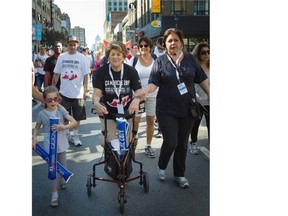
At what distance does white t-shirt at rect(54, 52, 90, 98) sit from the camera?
17.2ft

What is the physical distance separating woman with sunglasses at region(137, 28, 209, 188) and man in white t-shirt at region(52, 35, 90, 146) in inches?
72.6

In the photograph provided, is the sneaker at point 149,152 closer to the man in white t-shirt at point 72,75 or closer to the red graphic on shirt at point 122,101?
the man in white t-shirt at point 72,75

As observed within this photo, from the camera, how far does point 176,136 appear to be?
3.78m

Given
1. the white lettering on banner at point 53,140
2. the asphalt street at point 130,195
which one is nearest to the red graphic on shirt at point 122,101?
the white lettering on banner at point 53,140

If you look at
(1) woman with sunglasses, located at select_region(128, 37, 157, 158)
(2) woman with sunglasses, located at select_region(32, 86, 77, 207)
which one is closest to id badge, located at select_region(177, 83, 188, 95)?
(2) woman with sunglasses, located at select_region(32, 86, 77, 207)

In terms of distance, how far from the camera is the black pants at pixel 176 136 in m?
3.75

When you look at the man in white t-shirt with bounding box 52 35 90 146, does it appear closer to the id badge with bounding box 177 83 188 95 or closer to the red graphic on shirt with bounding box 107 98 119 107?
the red graphic on shirt with bounding box 107 98 119 107

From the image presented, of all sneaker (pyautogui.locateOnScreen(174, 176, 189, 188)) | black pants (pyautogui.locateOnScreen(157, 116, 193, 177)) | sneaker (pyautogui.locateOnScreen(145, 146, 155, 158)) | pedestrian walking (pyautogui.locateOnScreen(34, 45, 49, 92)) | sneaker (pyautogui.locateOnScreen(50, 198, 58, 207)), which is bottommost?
sneaker (pyautogui.locateOnScreen(50, 198, 58, 207))

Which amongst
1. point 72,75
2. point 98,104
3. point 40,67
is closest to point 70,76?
point 72,75

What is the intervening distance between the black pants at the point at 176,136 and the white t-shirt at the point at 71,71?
1889 mm
